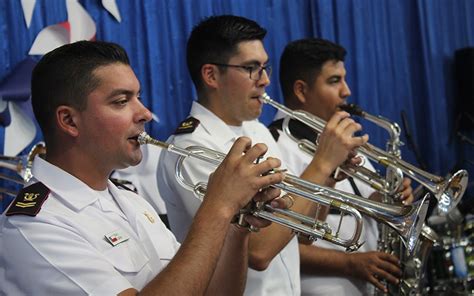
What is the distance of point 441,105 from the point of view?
5305 mm

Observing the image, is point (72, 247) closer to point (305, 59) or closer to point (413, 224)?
point (413, 224)

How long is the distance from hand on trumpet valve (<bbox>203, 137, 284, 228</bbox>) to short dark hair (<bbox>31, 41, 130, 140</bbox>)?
0.45 m

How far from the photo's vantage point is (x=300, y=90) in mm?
3631

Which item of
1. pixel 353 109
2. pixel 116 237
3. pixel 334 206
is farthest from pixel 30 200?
pixel 353 109

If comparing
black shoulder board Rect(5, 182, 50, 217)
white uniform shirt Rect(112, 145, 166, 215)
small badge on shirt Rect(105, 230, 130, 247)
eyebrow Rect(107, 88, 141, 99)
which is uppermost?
eyebrow Rect(107, 88, 141, 99)

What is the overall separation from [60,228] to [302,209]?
3.29ft

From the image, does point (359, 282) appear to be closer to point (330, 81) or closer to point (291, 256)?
point (291, 256)

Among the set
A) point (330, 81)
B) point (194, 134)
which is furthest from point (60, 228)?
point (330, 81)

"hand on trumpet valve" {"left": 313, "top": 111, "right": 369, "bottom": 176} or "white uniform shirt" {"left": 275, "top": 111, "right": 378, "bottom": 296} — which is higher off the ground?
"hand on trumpet valve" {"left": 313, "top": 111, "right": 369, "bottom": 176}

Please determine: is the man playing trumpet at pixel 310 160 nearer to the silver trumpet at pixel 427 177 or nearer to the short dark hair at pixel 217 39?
the silver trumpet at pixel 427 177

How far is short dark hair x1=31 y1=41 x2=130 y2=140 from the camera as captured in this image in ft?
6.68

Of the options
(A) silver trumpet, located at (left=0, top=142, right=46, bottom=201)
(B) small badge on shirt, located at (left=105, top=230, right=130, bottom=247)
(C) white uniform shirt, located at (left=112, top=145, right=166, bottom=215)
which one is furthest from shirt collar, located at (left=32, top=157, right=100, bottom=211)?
(C) white uniform shirt, located at (left=112, top=145, right=166, bottom=215)

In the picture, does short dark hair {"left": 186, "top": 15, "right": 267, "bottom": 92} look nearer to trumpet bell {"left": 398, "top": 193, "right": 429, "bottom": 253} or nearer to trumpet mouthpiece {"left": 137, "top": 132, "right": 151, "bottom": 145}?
trumpet mouthpiece {"left": 137, "top": 132, "right": 151, "bottom": 145}

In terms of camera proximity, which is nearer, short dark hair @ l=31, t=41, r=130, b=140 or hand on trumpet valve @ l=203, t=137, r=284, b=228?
hand on trumpet valve @ l=203, t=137, r=284, b=228
